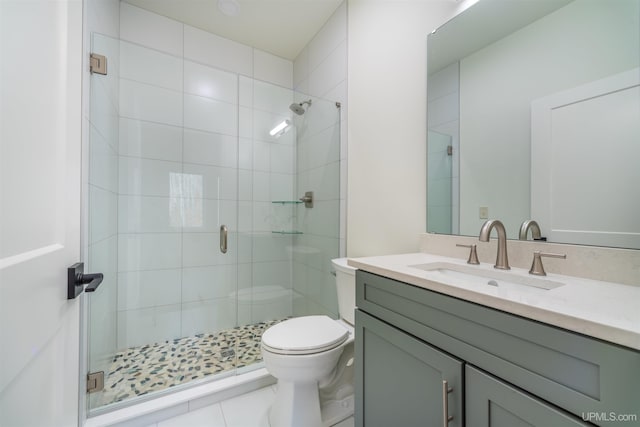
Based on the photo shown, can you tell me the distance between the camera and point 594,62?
0.84 metres

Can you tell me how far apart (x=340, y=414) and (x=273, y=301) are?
1.01m

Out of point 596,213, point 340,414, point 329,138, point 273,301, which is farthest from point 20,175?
point 273,301

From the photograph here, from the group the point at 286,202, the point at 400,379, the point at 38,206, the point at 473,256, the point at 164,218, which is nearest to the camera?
the point at 38,206

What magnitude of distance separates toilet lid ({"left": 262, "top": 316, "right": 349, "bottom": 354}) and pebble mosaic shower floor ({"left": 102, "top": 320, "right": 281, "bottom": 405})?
0.57 meters

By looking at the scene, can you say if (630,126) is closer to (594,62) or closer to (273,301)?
(594,62)

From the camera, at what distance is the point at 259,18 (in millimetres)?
1982

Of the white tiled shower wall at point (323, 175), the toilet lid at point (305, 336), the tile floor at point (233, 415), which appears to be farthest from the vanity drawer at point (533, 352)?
the white tiled shower wall at point (323, 175)

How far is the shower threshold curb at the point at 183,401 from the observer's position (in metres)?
1.24

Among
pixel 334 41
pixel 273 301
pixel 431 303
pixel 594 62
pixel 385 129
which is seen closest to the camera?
pixel 431 303

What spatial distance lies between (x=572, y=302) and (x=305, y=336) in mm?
995

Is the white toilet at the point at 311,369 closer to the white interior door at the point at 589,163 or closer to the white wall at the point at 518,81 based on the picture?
the white wall at the point at 518,81

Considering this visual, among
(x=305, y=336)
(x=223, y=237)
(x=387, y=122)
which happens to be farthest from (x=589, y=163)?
(x=223, y=237)

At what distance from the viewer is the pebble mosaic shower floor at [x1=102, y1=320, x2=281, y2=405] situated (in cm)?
145

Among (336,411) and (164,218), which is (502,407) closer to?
(336,411)
